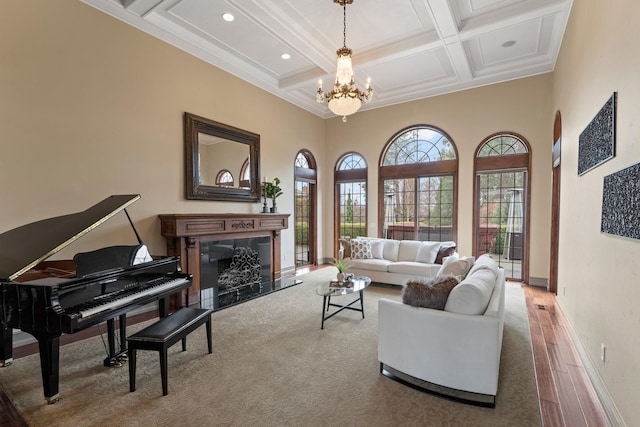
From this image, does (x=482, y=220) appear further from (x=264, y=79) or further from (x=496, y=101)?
(x=264, y=79)

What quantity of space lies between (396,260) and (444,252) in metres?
0.89

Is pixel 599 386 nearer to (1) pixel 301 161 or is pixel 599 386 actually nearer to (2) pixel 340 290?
(2) pixel 340 290

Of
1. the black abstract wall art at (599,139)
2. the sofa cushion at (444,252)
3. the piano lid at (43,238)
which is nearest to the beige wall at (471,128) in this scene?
the sofa cushion at (444,252)

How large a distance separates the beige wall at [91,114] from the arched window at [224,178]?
422mm

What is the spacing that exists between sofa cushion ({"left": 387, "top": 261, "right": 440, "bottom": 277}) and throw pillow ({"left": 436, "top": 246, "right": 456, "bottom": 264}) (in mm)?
291

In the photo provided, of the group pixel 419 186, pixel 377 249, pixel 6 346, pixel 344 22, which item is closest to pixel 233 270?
pixel 377 249

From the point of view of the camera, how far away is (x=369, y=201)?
25.0 feet

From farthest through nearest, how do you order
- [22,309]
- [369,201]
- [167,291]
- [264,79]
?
1. [369,201]
2. [264,79]
3. [167,291]
4. [22,309]

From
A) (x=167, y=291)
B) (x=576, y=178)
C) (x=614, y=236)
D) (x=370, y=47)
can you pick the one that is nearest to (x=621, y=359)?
(x=614, y=236)

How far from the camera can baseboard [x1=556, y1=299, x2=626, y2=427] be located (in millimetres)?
2035

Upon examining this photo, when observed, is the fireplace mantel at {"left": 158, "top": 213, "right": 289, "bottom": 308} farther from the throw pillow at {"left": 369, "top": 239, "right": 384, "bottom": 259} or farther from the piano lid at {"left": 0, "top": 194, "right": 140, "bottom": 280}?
the throw pillow at {"left": 369, "top": 239, "right": 384, "bottom": 259}

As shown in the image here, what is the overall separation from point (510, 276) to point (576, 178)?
10.6 feet

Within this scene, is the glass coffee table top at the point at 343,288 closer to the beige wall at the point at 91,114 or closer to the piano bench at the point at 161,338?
the piano bench at the point at 161,338

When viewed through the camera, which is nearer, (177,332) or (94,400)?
(94,400)
